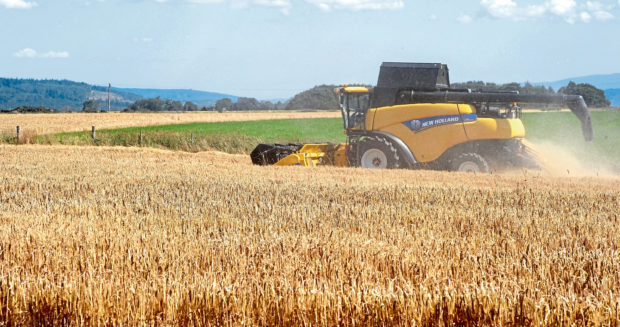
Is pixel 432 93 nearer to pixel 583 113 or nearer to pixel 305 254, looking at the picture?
pixel 583 113

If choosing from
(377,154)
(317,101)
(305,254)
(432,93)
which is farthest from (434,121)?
(317,101)

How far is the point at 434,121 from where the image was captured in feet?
54.0

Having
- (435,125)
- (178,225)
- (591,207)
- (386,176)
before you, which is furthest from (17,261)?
(435,125)

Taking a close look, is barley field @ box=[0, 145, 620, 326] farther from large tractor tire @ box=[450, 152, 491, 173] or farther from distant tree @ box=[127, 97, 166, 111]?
distant tree @ box=[127, 97, 166, 111]

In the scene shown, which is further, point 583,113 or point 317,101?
point 317,101

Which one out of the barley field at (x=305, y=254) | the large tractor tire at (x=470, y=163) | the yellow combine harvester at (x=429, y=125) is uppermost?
the yellow combine harvester at (x=429, y=125)

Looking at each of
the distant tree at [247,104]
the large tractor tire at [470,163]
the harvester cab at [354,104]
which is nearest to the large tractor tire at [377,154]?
the harvester cab at [354,104]

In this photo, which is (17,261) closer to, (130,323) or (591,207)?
(130,323)

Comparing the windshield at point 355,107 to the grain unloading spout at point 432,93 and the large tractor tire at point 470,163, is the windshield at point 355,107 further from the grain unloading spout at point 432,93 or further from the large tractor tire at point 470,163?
the large tractor tire at point 470,163

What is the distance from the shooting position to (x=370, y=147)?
1730cm

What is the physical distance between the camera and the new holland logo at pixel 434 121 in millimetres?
16219

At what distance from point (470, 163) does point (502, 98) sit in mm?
1855

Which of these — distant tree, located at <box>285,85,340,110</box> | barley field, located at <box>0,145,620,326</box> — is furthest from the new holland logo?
distant tree, located at <box>285,85,340,110</box>

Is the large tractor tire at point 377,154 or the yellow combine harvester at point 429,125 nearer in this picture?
the yellow combine harvester at point 429,125
